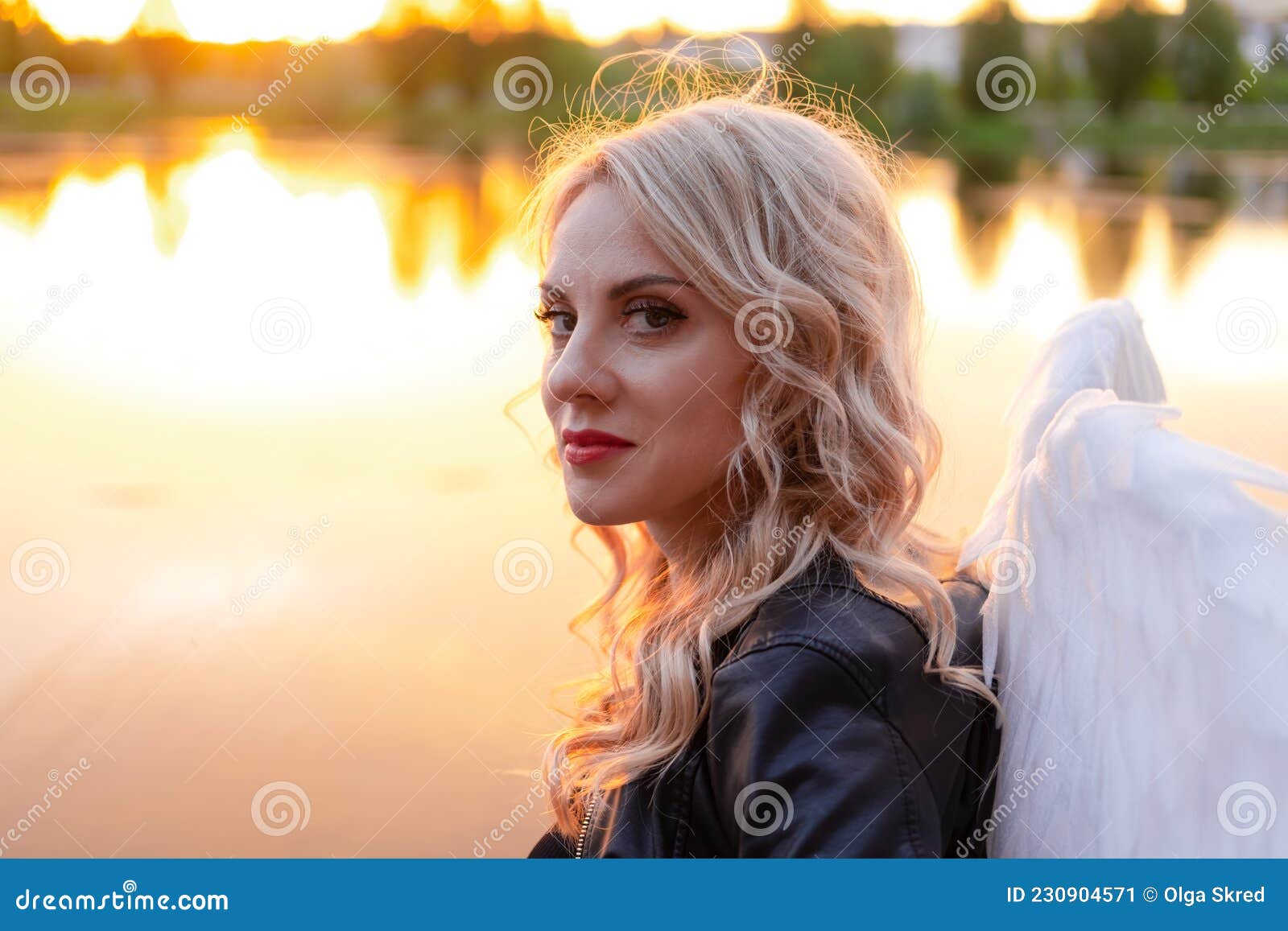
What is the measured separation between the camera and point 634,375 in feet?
3.97

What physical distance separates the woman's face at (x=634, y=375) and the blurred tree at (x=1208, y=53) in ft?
37.7

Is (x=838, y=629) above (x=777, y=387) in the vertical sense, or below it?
below

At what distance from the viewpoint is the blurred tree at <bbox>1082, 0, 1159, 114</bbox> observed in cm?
1248

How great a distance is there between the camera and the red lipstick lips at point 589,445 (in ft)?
4.05

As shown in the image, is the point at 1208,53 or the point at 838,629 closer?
the point at 838,629

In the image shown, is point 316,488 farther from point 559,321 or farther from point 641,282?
point 641,282

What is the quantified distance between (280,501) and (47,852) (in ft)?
6.02

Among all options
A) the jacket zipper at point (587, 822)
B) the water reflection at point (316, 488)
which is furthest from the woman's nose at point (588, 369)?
the water reflection at point (316, 488)

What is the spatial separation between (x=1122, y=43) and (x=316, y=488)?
37.6ft

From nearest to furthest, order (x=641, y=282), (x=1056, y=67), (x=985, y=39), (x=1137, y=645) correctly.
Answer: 1. (x=1137, y=645)
2. (x=641, y=282)
3. (x=1056, y=67)
4. (x=985, y=39)

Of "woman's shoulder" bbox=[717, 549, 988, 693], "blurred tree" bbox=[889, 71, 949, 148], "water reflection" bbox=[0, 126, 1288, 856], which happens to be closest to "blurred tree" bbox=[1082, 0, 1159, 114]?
"blurred tree" bbox=[889, 71, 949, 148]

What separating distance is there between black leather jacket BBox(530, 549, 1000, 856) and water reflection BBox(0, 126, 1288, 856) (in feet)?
2.34

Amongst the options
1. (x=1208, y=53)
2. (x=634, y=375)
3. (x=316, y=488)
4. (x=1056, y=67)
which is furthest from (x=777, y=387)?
(x=1056, y=67)

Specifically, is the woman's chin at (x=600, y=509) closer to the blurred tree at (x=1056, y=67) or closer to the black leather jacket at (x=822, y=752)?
the black leather jacket at (x=822, y=752)
